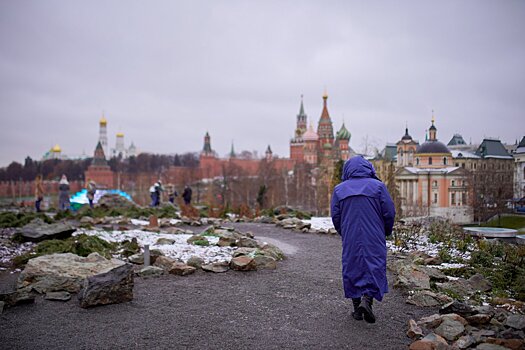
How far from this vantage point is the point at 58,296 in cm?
570

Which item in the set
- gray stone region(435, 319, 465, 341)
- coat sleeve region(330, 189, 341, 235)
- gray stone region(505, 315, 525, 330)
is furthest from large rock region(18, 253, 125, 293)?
gray stone region(505, 315, 525, 330)

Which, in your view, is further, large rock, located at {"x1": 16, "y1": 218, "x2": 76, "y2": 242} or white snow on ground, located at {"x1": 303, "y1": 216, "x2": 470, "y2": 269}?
large rock, located at {"x1": 16, "y1": 218, "x2": 76, "y2": 242}

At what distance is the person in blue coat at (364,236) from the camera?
4672 millimetres

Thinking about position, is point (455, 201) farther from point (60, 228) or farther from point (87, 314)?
point (87, 314)

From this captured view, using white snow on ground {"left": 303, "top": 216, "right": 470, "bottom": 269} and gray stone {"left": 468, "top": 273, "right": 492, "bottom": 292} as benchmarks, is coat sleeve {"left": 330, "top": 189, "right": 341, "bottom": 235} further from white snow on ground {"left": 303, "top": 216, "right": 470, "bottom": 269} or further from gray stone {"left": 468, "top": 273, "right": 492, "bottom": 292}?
white snow on ground {"left": 303, "top": 216, "right": 470, "bottom": 269}

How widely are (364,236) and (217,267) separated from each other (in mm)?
3431

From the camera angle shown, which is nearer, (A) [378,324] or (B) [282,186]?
(A) [378,324]

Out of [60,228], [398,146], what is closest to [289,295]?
[60,228]

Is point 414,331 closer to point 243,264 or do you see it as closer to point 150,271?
point 243,264

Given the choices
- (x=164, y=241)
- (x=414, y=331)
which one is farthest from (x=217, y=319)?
(x=164, y=241)

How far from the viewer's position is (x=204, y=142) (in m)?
118

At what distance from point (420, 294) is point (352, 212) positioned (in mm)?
1713

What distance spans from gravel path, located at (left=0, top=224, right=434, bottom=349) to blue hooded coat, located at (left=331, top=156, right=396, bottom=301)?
486 mm

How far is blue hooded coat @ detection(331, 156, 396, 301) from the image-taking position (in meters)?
4.67
